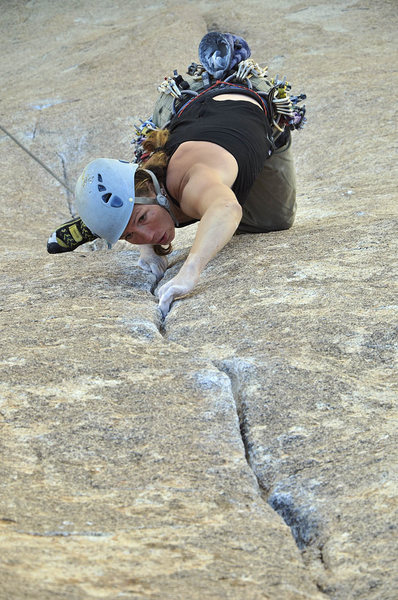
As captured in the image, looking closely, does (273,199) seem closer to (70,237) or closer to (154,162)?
(154,162)

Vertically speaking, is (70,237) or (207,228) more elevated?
(207,228)

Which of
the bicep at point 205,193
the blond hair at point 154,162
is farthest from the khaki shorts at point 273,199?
the bicep at point 205,193

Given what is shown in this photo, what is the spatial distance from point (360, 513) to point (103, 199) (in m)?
1.48

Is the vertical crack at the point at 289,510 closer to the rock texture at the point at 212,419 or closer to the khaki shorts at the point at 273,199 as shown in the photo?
the rock texture at the point at 212,419

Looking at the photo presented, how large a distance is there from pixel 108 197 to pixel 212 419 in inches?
42.3

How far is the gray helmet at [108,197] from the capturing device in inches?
94.5

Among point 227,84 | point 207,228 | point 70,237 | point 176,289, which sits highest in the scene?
point 227,84

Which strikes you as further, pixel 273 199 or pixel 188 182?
pixel 273 199

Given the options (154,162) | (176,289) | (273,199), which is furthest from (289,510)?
(273,199)

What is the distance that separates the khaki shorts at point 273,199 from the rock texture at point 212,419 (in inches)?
5.7

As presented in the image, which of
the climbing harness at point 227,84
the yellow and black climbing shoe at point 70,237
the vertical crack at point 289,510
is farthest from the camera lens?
the yellow and black climbing shoe at point 70,237

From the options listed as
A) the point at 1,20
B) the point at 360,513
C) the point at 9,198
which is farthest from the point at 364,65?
the point at 360,513

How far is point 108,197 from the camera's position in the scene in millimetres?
2404

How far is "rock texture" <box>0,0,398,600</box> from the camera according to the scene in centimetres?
109
